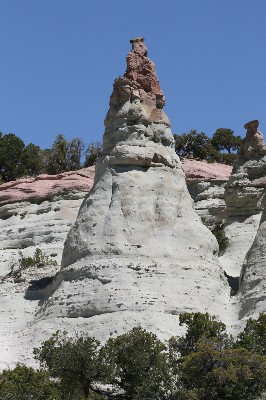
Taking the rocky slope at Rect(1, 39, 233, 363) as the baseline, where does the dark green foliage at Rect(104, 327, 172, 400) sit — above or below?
below

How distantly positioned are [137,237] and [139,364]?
325 inches

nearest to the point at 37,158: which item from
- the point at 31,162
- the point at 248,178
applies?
the point at 31,162

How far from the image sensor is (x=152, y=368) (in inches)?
1126

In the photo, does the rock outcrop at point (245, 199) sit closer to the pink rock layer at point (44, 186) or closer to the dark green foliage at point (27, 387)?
the pink rock layer at point (44, 186)

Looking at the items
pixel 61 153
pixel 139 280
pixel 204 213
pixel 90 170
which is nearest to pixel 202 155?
pixel 61 153

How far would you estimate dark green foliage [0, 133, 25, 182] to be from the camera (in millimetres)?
71000

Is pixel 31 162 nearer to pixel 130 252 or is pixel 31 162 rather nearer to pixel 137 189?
pixel 137 189

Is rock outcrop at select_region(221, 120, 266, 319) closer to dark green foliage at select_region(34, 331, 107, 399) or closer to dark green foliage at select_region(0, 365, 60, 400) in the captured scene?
dark green foliage at select_region(34, 331, 107, 399)

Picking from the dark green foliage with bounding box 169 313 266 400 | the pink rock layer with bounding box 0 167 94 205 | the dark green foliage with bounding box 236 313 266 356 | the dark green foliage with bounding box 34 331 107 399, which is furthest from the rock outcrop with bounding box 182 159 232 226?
the dark green foliage with bounding box 169 313 266 400

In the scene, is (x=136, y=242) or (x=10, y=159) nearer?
(x=136, y=242)

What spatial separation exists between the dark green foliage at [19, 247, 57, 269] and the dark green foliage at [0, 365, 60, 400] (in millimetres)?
15805

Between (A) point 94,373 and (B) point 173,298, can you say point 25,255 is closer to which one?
(B) point 173,298

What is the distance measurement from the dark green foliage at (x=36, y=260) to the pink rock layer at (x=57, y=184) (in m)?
10.8

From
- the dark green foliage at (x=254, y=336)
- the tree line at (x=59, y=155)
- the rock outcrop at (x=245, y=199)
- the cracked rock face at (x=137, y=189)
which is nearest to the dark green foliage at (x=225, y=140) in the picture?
the tree line at (x=59, y=155)
